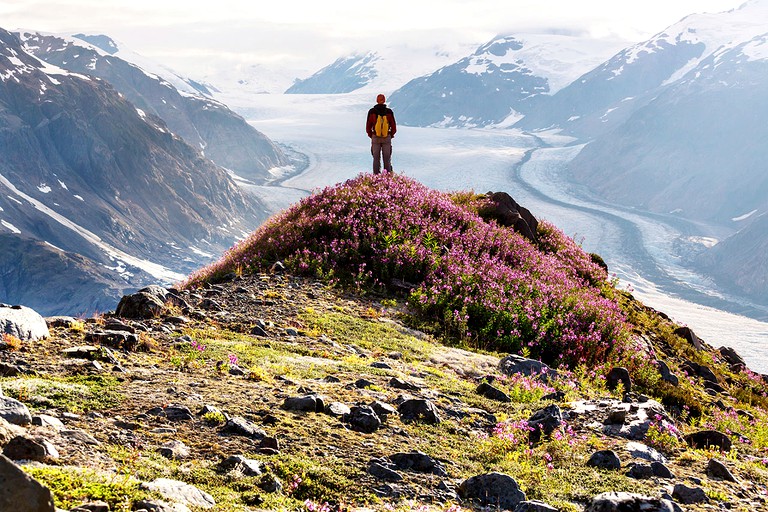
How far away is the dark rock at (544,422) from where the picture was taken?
715 centimetres

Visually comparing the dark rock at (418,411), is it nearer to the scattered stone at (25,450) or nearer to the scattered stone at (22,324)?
the scattered stone at (25,450)

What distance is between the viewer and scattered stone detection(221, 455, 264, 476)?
517 centimetres

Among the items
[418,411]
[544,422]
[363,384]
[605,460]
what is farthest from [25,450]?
[544,422]

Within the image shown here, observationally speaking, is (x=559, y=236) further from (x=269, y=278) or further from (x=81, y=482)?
(x=81, y=482)

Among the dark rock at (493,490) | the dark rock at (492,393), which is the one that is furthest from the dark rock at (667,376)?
the dark rock at (493,490)

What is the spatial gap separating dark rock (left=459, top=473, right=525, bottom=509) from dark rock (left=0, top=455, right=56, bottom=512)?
343 centimetres

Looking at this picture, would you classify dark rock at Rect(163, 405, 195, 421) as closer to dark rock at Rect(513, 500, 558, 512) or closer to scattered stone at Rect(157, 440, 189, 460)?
scattered stone at Rect(157, 440, 189, 460)

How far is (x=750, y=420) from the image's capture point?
11898 mm

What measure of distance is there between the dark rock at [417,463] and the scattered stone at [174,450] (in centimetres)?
177

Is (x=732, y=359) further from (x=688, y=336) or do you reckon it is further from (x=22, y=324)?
(x=22, y=324)

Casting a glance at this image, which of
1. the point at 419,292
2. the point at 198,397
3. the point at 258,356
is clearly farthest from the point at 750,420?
the point at 198,397

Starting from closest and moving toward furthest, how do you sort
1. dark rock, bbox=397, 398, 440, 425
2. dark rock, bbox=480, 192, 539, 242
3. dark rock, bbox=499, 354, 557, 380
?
dark rock, bbox=397, 398, 440, 425, dark rock, bbox=499, 354, 557, 380, dark rock, bbox=480, 192, 539, 242

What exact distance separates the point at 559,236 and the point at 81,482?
19.5 meters

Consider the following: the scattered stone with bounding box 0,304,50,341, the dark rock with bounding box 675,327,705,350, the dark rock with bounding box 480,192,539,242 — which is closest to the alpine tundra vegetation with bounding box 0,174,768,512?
the scattered stone with bounding box 0,304,50,341
